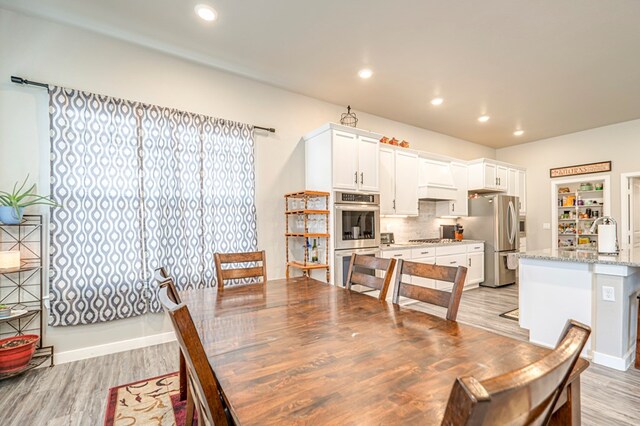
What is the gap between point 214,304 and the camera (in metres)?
1.76

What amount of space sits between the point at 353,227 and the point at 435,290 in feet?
7.64

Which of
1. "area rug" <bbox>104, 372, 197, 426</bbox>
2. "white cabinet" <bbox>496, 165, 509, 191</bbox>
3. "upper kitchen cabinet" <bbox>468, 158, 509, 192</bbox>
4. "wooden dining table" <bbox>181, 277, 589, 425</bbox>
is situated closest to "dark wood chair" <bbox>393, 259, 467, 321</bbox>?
"wooden dining table" <bbox>181, 277, 589, 425</bbox>

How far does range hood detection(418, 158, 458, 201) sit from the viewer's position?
203 inches

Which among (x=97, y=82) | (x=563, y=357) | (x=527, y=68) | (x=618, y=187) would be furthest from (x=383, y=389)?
(x=618, y=187)

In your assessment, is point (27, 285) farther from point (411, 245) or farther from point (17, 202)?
point (411, 245)

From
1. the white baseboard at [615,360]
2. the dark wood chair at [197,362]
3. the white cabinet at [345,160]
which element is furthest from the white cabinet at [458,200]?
the dark wood chair at [197,362]

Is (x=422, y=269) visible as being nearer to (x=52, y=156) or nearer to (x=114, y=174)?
(x=114, y=174)

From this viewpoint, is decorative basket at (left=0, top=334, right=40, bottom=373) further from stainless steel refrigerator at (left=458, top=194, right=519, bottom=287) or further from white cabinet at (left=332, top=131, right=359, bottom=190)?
stainless steel refrigerator at (left=458, top=194, right=519, bottom=287)

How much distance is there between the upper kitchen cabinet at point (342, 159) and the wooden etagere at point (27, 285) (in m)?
2.83

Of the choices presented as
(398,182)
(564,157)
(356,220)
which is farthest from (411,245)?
(564,157)

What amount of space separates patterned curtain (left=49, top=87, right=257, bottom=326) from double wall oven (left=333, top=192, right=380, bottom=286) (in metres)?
1.07

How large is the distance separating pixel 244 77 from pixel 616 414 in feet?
14.8

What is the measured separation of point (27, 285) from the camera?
2613 millimetres

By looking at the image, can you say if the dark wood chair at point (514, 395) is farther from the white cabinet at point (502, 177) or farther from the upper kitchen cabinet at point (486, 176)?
the white cabinet at point (502, 177)
